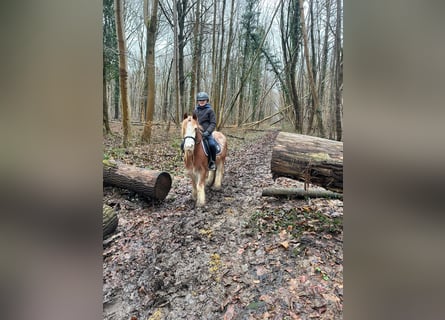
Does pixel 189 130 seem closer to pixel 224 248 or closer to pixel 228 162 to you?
pixel 228 162

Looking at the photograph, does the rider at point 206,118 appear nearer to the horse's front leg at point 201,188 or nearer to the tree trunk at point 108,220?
the horse's front leg at point 201,188

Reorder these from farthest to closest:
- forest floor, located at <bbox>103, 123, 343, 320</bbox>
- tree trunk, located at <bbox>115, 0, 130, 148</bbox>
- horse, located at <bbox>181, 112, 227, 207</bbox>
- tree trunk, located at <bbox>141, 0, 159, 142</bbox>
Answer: horse, located at <bbox>181, 112, 227, 207</bbox>
tree trunk, located at <bbox>141, 0, 159, 142</bbox>
tree trunk, located at <bbox>115, 0, 130, 148</bbox>
forest floor, located at <bbox>103, 123, 343, 320</bbox>

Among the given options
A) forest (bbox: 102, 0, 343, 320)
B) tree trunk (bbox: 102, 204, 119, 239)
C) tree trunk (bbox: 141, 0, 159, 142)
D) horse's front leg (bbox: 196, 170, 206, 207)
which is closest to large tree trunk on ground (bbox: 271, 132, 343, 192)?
forest (bbox: 102, 0, 343, 320)

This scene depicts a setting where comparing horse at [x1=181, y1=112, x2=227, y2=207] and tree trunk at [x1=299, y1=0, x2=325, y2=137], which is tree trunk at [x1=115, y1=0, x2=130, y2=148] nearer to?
horse at [x1=181, y1=112, x2=227, y2=207]

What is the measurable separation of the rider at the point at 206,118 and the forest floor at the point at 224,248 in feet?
0.40

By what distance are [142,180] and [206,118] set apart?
56cm

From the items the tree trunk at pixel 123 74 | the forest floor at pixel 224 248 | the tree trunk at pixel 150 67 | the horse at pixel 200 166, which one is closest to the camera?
the forest floor at pixel 224 248

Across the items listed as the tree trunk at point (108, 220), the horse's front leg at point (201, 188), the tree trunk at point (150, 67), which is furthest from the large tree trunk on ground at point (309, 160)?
the tree trunk at point (108, 220)

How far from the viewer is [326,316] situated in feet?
3.70

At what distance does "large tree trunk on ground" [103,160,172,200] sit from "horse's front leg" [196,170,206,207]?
0.19 metres

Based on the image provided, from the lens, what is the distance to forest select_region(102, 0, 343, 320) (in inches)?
49.4

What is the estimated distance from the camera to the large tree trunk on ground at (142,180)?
1.41 meters
